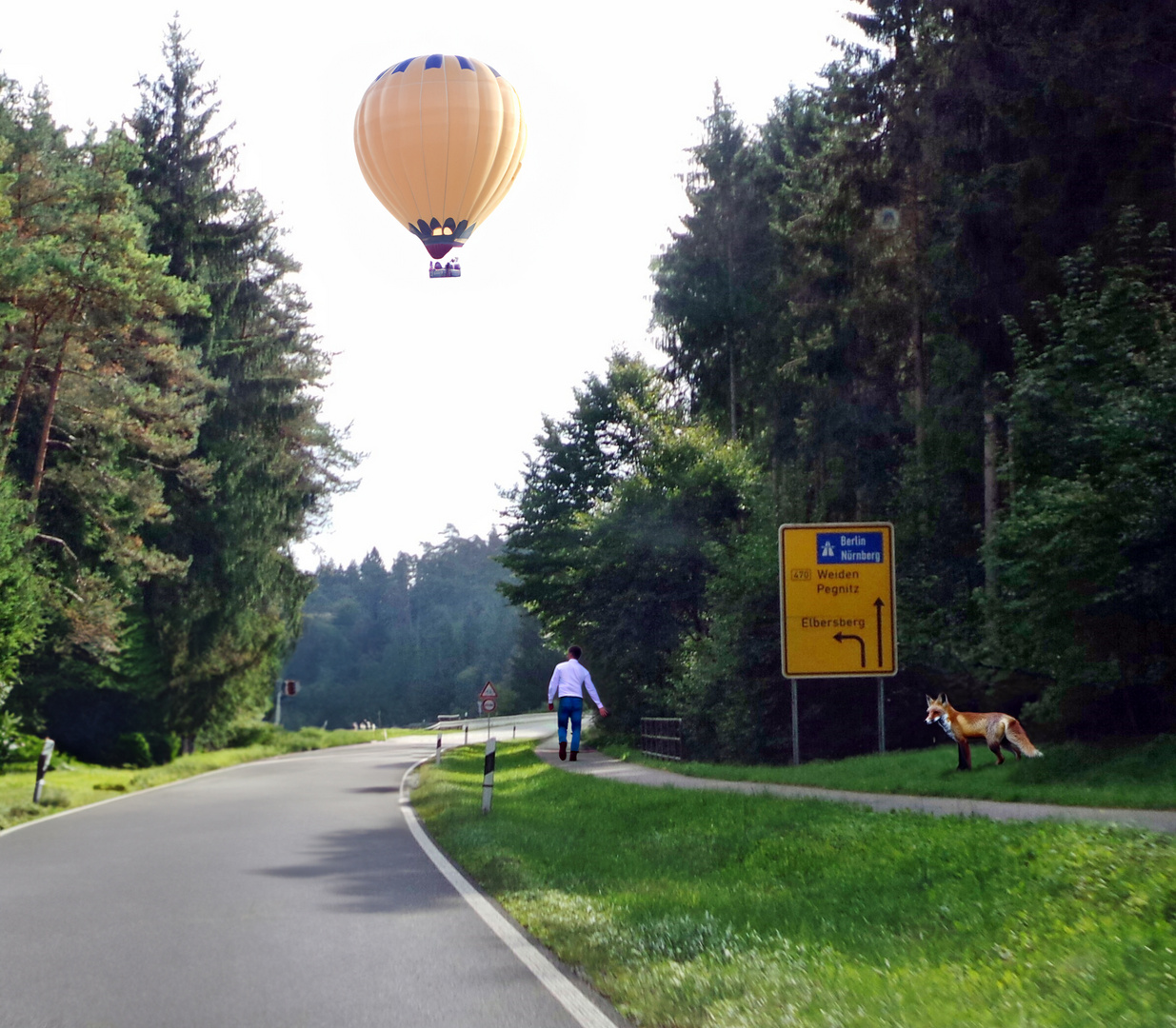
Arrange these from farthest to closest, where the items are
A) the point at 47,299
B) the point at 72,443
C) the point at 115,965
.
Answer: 1. the point at 72,443
2. the point at 47,299
3. the point at 115,965

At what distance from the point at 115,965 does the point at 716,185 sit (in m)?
45.2

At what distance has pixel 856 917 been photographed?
8320mm

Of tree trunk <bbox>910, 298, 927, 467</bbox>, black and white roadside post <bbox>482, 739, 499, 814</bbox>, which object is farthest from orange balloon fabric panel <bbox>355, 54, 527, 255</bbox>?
black and white roadside post <bbox>482, 739, 499, 814</bbox>

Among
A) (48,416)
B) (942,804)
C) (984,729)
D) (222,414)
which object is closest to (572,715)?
(984,729)

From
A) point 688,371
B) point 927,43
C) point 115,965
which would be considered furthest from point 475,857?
point 688,371

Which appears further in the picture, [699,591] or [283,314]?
[283,314]

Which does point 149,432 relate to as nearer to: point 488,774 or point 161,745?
point 161,745

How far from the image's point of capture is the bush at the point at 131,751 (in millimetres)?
42688

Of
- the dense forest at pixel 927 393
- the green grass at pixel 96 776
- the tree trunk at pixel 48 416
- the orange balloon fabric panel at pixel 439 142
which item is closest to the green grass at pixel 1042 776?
the dense forest at pixel 927 393

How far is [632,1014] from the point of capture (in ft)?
20.1

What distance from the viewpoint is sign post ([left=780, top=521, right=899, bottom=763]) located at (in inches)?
833

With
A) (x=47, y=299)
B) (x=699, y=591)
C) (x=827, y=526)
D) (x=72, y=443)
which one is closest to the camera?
(x=827, y=526)

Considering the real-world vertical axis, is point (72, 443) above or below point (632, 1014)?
above

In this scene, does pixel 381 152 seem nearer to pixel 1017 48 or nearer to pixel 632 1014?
pixel 1017 48
